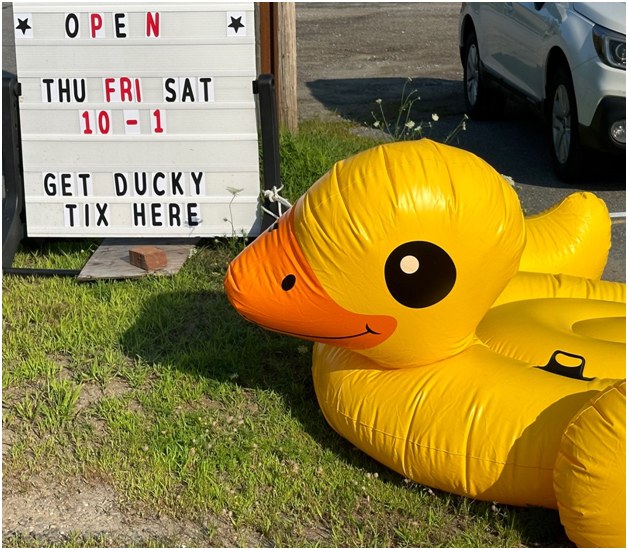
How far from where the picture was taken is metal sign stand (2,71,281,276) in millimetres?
5328

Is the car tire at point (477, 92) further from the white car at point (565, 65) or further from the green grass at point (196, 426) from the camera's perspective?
the green grass at point (196, 426)

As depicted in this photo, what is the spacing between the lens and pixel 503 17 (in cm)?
795

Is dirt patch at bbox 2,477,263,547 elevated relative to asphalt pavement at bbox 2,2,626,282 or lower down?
lower down

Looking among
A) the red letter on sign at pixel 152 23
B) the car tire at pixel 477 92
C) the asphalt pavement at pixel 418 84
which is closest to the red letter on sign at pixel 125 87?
the red letter on sign at pixel 152 23

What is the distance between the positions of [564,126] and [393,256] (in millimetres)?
4523

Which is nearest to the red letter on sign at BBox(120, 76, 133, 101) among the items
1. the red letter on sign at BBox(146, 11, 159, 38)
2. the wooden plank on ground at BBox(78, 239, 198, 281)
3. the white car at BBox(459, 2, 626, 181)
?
the red letter on sign at BBox(146, 11, 159, 38)

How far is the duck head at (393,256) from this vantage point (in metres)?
3.07

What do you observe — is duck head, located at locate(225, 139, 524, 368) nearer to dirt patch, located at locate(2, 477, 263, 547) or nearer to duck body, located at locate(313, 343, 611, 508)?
duck body, located at locate(313, 343, 611, 508)

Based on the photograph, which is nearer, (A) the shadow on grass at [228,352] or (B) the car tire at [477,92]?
(A) the shadow on grass at [228,352]

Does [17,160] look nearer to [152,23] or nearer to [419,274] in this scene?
[152,23]

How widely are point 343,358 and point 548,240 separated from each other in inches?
54.1

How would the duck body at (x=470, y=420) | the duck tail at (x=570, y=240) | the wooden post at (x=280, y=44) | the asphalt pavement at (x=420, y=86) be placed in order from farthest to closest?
the asphalt pavement at (x=420, y=86), the wooden post at (x=280, y=44), the duck tail at (x=570, y=240), the duck body at (x=470, y=420)

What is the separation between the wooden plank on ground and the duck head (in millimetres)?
2100

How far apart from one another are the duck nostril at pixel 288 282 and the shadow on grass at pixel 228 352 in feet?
2.75
